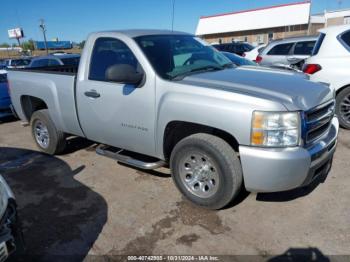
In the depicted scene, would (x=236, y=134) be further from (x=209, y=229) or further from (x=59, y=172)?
(x=59, y=172)

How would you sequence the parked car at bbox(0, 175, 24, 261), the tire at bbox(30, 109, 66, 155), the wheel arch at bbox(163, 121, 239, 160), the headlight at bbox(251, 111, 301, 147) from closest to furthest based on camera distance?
the parked car at bbox(0, 175, 24, 261), the headlight at bbox(251, 111, 301, 147), the wheel arch at bbox(163, 121, 239, 160), the tire at bbox(30, 109, 66, 155)

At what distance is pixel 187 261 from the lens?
275cm

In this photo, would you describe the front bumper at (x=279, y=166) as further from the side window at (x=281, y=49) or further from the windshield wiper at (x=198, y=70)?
the side window at (x=281, y=49)

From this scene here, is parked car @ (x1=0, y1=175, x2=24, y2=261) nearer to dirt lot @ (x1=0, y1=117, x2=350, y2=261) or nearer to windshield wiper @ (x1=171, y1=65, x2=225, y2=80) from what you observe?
dirt lot @ (x1=0, y1=117, x2=350, y2=261)

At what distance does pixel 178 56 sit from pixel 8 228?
2.67m

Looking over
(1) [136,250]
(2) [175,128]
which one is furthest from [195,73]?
(1) [136,250]

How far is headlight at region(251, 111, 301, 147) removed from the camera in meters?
2.85

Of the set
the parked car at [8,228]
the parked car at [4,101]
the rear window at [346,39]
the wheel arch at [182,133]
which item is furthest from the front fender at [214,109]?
the parked car at [4,101]

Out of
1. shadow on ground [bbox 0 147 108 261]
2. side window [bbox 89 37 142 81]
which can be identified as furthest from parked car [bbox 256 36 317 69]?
shadow on ground [bbox 0 147 108 261]

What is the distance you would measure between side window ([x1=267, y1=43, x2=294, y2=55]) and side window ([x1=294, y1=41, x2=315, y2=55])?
209 millimetres

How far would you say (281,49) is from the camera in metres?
9.52

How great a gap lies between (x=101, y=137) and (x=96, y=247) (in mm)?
1745

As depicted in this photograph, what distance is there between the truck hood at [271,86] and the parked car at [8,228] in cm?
200

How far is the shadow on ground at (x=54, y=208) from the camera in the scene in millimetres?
2998
